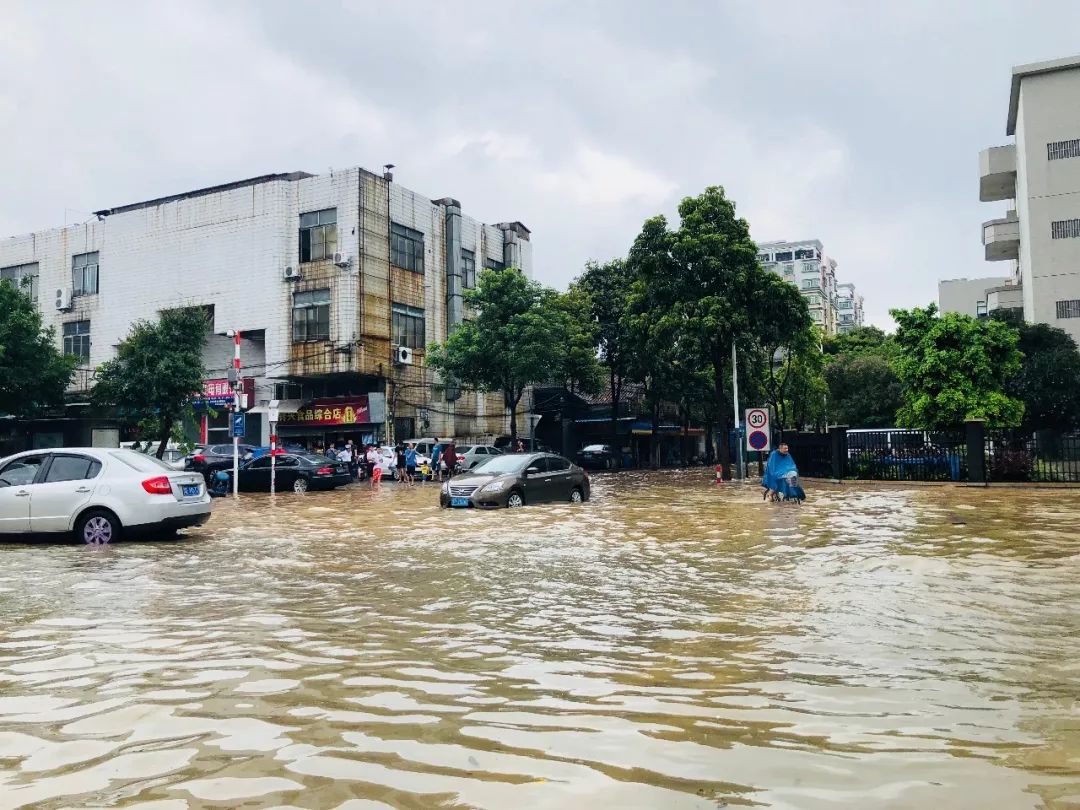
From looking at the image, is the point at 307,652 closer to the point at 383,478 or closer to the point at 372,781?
the point at 372,781

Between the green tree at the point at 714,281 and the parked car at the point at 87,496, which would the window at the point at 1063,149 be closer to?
the green tree at the point at 714,281

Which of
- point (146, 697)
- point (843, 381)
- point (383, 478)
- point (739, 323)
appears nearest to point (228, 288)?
point (383, 478)

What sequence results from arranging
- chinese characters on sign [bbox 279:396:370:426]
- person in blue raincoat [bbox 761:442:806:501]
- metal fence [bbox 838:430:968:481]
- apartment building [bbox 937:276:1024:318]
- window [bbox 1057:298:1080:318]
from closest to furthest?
person in blue raincoat [bbox 761:442:806:501] → metal fence [bbox 838:430:968:481] → window [bbox 1057:298:1080:318] → chinese characters on sign [bbox 279:396:370:426] → apartment building [bbox 937:276:1024:318]

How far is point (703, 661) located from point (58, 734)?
3.53m

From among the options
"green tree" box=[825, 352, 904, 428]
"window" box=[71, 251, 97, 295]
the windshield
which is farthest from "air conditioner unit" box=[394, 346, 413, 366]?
"green tree" box=[825, 352, 904, 428]

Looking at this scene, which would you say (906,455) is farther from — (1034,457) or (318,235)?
(318,235)

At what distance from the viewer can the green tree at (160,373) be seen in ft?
104

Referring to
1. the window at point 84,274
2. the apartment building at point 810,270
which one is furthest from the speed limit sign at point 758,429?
the apartment building at point 810,270

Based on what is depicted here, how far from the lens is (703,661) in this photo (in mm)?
5406

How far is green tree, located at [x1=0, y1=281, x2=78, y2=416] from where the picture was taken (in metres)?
33.8

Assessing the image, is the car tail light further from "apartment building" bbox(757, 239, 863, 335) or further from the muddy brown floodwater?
"apartment building" bbox(757, 239, 863, 335)

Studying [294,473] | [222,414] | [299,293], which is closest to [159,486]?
[294,473]

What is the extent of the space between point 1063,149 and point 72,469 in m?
41.5

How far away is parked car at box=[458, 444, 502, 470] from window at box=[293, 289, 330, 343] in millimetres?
8630
